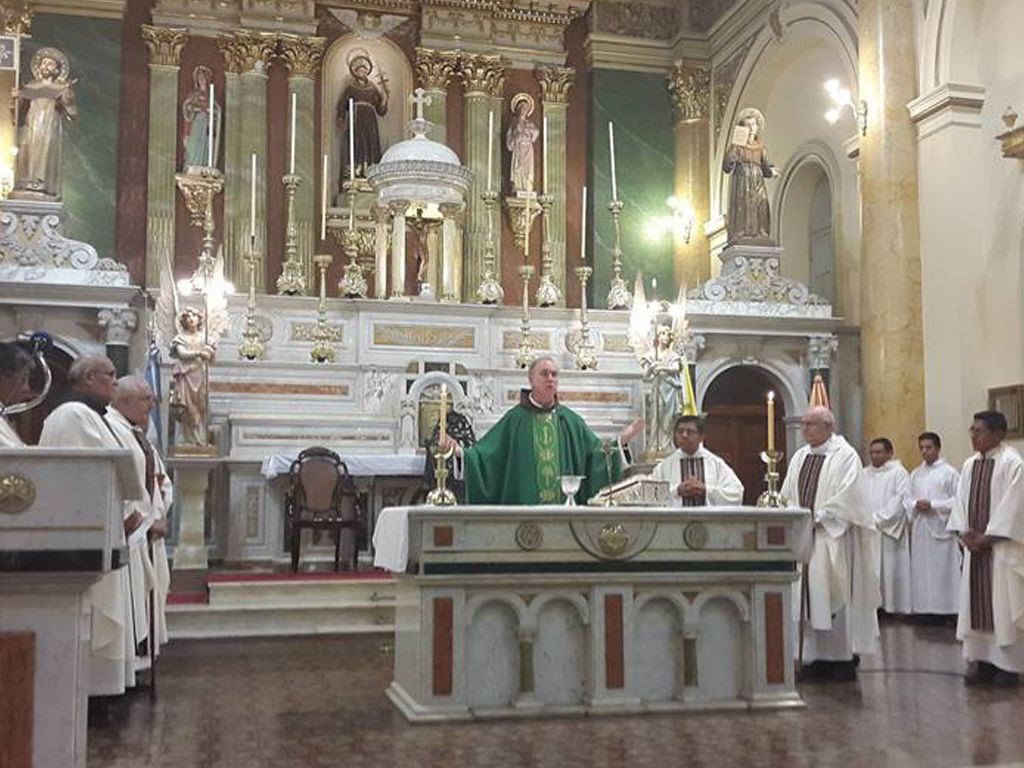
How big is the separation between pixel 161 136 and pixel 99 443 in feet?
37.1

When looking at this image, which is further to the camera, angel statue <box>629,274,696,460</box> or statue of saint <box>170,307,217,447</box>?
angel statue <box>629,274,696,460</box>

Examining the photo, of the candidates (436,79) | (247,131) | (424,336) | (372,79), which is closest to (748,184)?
(424,336)

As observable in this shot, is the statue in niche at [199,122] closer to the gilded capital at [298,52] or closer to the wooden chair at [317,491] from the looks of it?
the gilded capital at [298,52]

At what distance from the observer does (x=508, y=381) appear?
39.4 ft

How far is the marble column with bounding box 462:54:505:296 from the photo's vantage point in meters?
16.3

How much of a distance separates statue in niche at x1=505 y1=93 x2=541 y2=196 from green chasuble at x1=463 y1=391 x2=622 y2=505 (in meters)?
10.0

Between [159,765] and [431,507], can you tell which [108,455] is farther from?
[431,507]

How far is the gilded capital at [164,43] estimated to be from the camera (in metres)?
15.5

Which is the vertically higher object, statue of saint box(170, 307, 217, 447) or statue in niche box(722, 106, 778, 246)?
statue in niche box(722, 106, 778, 246)

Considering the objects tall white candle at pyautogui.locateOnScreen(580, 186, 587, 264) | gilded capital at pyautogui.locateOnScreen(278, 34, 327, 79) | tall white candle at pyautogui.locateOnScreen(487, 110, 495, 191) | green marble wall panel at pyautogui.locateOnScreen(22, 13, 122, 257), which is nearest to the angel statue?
tall white candle at pyautogui.locateOnScreen(580, 186, 587, 264)

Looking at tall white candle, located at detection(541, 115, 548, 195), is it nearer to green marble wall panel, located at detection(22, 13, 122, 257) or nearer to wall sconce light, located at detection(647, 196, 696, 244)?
wall sconce light, located at detection(647, 196, 696, 244)

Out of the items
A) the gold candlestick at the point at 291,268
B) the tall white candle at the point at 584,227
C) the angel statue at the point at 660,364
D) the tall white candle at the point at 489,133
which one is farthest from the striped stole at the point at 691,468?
the tall white candle at the point at 489,133

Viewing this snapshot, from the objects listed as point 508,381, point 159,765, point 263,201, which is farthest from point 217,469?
point 159,765

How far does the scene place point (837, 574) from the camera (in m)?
7.02
